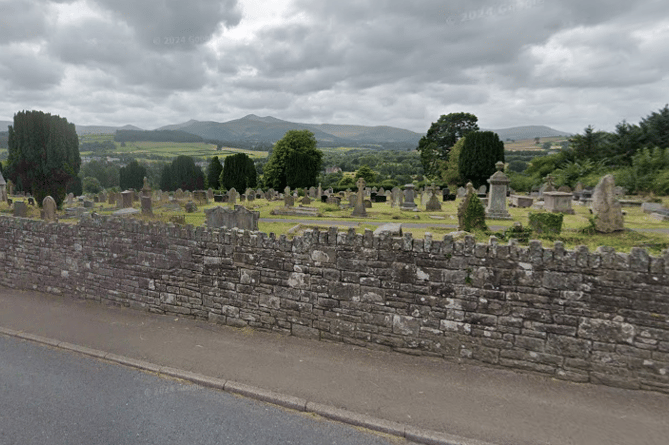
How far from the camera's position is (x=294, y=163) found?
165 ft

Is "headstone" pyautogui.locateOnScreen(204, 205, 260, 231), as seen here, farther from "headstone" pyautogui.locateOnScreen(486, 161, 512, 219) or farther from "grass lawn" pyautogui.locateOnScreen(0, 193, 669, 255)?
"headstone" pyautogui.locateOnScreen(486, 161, 512, 219)

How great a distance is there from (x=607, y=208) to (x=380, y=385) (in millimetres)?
10742

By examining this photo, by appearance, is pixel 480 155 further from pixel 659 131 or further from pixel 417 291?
pixel 417 291

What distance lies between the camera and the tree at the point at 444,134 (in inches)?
2131

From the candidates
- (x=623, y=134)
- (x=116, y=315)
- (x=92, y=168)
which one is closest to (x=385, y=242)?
(x=116, y=315)

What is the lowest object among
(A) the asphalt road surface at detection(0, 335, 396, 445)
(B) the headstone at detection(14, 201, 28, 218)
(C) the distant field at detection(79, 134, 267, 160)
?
(A) the asphalt road surface at detection(0, 335, 396, 445)

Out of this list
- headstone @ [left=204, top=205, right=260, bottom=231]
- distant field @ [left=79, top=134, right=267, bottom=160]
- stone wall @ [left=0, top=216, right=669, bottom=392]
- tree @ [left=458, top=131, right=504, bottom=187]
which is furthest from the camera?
distant field @ [left=79, top=134, right=267, bottom=160]

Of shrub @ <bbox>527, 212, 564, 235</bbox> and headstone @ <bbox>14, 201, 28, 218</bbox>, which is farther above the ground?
shrub @ <bbox>527, 212, 564, 235</bbox>

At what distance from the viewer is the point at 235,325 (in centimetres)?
684

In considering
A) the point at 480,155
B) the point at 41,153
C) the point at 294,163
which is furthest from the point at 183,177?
the point at 480,155

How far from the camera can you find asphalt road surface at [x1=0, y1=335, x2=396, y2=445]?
13.7 feet

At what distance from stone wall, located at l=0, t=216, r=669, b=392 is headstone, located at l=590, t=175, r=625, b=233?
28.9ft

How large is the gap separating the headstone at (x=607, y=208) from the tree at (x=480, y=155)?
91.0 ft

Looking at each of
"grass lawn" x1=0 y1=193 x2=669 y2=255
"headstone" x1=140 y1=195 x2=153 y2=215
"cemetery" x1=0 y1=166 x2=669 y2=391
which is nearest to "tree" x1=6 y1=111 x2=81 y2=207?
"grass lawn" x1=0 y1=193 x2=669 y2=255
